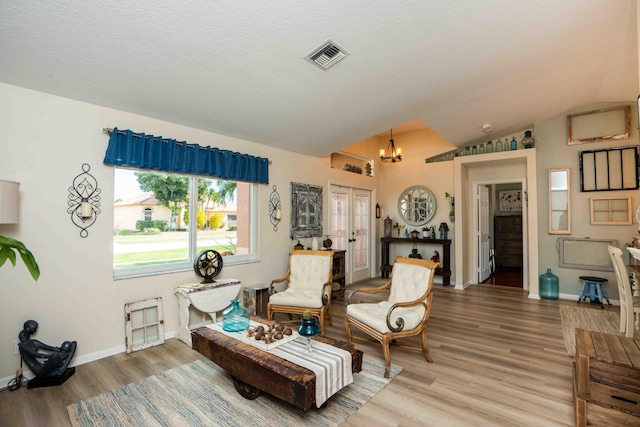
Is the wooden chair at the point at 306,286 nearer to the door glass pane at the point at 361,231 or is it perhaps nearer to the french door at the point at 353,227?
the french door at the point at 353,227

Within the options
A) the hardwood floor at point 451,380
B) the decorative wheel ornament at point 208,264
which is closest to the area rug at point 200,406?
the hardwood floor at point 451,380

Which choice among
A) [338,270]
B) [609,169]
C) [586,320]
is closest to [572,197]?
[609,169]

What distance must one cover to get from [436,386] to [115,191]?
345cm

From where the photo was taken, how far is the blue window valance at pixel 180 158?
298cm

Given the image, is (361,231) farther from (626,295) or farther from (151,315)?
(151,315)

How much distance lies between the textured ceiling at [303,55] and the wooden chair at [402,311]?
6.74 ft

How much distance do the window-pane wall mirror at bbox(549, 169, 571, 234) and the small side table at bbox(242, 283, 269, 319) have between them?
5013 millimetres

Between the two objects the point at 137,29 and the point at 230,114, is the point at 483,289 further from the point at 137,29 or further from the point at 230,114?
the point at 137,29

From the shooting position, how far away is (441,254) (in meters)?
6.39

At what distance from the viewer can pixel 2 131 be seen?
244 centimetres

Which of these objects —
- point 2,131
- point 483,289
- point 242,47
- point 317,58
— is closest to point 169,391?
point 2,131

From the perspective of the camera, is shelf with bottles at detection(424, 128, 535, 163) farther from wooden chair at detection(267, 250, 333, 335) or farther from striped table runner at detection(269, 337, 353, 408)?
striped table runner at detection(269, 337, 353, 408)

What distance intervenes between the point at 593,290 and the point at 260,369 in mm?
5508

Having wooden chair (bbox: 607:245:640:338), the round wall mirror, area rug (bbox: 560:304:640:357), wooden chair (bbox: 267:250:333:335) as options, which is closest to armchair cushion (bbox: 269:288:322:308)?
wooden chair (bbox: 267:250:333:335)
